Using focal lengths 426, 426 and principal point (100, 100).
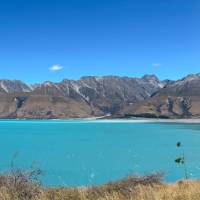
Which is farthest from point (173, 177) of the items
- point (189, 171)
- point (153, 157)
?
point (153, 157)

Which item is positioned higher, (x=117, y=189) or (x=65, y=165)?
(x=117, y=189)

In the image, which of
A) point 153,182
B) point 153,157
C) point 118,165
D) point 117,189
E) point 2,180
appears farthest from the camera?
point 153,157

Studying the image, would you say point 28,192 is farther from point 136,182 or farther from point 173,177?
point 173,177

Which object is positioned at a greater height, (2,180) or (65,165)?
(2,180)

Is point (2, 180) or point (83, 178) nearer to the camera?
point (2, 180)

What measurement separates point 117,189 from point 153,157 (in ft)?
167

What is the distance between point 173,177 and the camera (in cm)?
4356

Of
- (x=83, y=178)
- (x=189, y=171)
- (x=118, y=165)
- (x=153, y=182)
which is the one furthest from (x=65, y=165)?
(x=153, y=182)

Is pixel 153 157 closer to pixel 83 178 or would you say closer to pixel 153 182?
pixel 83 178

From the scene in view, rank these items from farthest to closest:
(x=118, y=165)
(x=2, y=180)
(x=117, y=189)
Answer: (x=118, y=165)
(x=117, y=189)
(x=2, y=180)

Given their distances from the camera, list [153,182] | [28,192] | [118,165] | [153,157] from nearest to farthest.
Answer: [28,192], [153,182], [118,165], [153,157]

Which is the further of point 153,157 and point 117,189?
point 153,157

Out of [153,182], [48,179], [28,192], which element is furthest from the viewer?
[48,179]

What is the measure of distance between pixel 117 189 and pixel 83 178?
29275 millimetres
